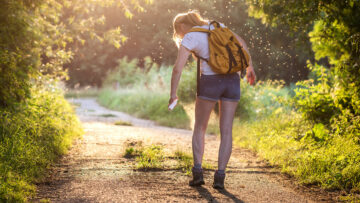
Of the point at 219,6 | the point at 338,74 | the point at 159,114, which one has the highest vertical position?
the point at 219,6

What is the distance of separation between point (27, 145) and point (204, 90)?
2.38m

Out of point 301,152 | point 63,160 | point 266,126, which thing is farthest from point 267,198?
point 266,126

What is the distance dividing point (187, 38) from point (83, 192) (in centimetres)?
180

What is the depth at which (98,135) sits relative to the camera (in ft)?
25.2

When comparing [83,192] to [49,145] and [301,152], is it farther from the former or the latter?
[301,152]

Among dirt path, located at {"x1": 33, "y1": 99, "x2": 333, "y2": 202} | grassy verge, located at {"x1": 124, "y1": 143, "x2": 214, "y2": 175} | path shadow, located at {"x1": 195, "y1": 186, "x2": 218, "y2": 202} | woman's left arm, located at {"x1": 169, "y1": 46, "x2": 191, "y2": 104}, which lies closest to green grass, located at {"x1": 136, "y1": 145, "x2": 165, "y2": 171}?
grassy verge, located at {"x1": 124, "y1": 143, "x2": 214, "y2": 175}

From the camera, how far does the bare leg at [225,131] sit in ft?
12.1

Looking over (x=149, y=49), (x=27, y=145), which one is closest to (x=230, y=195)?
(x=27, y=145)

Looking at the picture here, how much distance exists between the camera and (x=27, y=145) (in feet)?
14.6

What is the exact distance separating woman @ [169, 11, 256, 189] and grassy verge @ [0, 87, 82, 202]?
162 centimetres

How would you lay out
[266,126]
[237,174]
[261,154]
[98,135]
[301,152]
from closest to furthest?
[237,174] → [301,152] → [261,154] → [266,126] → [98,135]

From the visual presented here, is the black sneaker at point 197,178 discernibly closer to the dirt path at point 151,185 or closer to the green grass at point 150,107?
the dirt path at point 151,185

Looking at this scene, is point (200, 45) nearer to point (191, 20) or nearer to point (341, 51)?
point (191, 20)

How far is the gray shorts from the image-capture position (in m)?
3.60
